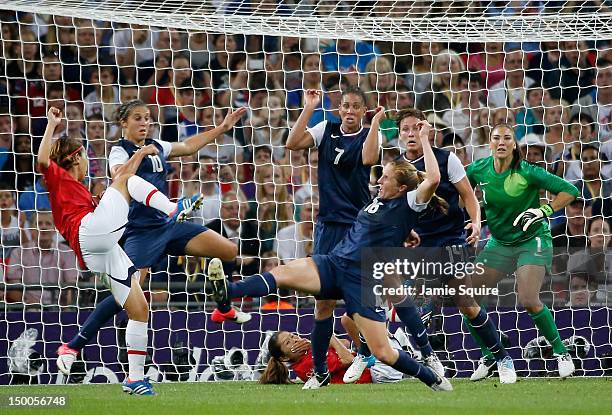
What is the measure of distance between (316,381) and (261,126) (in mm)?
5079

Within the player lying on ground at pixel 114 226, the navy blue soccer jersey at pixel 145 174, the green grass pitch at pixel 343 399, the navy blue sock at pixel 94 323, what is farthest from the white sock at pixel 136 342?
the navy blue soccer jersey at pixel 145 174

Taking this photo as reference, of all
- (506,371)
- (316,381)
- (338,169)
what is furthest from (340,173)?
(506,371)

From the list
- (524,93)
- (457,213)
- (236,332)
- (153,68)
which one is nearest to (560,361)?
(457,213)

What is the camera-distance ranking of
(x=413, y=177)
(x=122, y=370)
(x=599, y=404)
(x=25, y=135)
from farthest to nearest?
(x=25, y=135) → (x=122, y=370) → (x=413, y=177) → (x=599, y=404)

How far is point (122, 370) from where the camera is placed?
34.6 feet

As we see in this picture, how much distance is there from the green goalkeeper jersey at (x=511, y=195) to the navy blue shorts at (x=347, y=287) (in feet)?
7.11

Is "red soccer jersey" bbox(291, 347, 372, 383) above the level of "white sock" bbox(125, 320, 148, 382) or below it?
below

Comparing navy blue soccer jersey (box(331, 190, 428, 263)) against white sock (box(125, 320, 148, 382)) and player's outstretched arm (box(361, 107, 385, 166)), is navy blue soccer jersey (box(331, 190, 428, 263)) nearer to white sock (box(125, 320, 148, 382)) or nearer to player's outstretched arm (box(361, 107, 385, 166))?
player's outstretched arm (box(361, 107, 385, 166))

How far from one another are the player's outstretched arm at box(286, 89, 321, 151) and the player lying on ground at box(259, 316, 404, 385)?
69.2 inches

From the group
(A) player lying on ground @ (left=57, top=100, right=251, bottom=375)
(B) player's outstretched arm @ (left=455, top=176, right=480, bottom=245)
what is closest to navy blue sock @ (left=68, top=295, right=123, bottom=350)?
(A) player lying on ground @ (left=57, top=100, right=251, bottom=375)

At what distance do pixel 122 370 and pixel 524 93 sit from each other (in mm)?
6204

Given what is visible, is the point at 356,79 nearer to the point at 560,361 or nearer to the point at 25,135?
the point at 25,135

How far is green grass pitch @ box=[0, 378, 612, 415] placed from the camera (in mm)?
6625

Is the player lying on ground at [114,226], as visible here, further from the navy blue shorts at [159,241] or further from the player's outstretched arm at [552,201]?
the player's outstretched arm at [552,201]
